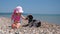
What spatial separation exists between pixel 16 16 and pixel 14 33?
4.51 feet

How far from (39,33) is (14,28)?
1.46m

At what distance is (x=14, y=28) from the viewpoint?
9.08 m

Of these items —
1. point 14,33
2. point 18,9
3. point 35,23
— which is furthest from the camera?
point 35,23

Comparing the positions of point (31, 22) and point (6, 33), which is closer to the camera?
point (6, 33)

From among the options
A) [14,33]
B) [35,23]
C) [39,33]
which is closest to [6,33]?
[14,33]

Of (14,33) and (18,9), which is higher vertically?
(18,9)

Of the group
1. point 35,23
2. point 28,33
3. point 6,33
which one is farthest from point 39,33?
point 35,23

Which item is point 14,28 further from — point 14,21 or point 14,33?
point 14,33

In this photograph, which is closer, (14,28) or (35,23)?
(14,28)

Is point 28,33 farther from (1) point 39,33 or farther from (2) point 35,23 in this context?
(2) point 35,23

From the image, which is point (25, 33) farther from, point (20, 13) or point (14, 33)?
point (20, 13)

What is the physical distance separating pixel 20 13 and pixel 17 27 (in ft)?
1.64

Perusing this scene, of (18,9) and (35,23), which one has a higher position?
(18,9)

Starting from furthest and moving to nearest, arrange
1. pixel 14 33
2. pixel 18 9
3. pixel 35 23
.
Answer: pixel 35 23 → pixel 18 9 → pixel 14 33
